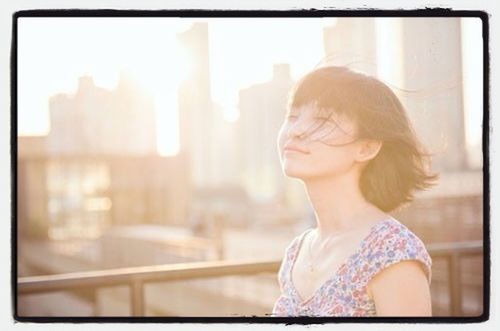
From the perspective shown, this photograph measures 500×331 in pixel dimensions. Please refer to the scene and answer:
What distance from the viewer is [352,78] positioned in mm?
1378

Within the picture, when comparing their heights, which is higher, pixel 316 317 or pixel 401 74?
pixel 401 74

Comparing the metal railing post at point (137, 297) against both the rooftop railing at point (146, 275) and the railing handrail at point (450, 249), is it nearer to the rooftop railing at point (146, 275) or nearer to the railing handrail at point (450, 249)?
the rooftop railing at point (146, 275)

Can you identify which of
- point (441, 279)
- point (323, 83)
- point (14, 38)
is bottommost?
point (441, 279)

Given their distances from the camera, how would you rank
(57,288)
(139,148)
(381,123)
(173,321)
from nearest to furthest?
(381,123) < (173,321) < (57,288) < (139,148)

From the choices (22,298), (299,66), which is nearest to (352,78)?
(299,66)

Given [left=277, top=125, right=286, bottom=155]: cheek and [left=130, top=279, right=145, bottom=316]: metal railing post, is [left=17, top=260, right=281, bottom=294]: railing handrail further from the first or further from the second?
[left=277, top=125, right=286, bottom=155]: cheek

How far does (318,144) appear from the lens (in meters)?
1.43

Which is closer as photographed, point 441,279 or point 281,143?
point 281,143

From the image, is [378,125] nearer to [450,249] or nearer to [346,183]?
[346,183]

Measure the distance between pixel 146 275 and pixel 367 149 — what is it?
2.88 ft

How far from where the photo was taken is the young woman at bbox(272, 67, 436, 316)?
133cm

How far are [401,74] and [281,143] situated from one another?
0.34 meters

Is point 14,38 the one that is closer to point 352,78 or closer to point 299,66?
point 299,66

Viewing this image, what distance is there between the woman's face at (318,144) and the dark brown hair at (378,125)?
0.02m
